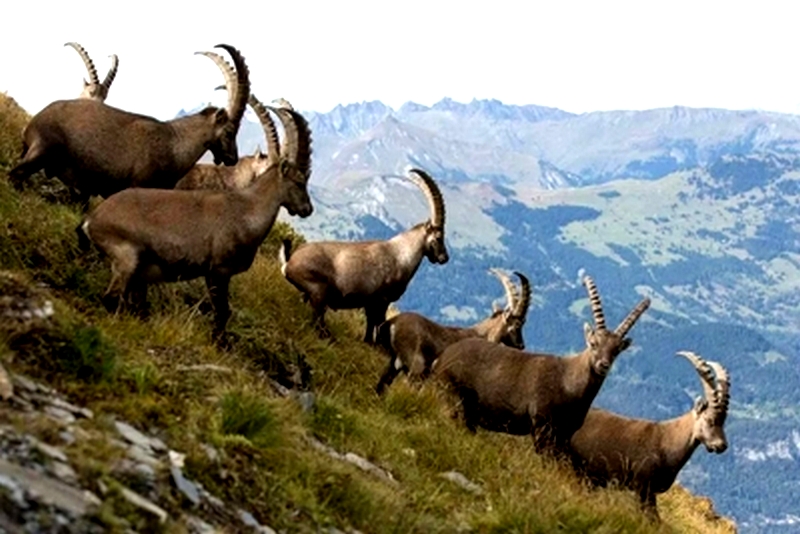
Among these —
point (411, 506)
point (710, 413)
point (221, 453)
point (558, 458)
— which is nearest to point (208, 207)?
point (411, 506)

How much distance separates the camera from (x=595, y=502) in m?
11.8

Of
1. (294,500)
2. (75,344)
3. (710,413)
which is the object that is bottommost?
(710,413)

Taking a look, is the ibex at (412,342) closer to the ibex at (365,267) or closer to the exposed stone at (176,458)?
the ibex at (365,267)

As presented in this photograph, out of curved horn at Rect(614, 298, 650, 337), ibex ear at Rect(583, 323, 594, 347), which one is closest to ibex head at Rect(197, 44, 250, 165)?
ibex ear at Rect(583, 323, 594, 347)

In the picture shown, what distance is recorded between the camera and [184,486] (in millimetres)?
6582

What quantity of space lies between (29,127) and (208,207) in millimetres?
3388

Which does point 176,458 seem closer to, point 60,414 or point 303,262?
point 60,414

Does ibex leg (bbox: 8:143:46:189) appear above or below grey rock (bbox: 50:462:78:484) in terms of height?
above

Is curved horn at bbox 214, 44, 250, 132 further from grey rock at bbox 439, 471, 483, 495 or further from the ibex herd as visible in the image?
grey rock at bbox 439, 471, 483, 495

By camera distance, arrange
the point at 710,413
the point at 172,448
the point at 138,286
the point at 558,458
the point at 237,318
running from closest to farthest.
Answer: the point at 172,448, the point at 138,286, the point at 237,318, the point at 558,458, the point at 710,413

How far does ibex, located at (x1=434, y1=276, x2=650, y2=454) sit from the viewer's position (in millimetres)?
16672

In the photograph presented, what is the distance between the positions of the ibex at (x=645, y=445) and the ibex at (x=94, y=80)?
498 inches

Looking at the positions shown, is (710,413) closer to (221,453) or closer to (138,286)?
(138,286)

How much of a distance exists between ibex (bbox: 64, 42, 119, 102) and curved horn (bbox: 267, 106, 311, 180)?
11.6m
